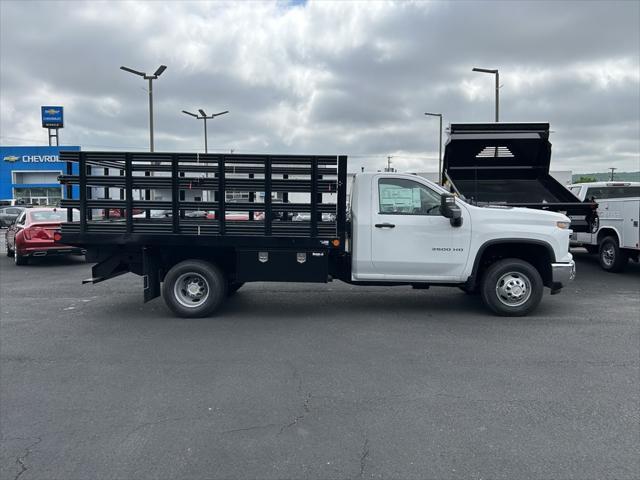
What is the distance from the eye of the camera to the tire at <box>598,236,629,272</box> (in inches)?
463

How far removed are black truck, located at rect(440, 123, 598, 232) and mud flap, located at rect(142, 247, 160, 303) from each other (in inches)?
257

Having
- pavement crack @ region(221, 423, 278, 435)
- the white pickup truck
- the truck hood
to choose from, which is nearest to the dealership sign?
the white pickup truck

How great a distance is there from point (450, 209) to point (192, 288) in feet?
12.8

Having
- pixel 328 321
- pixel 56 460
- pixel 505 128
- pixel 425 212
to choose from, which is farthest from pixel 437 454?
pixel 505 128

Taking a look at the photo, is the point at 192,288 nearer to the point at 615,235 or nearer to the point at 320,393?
the point at 320,393

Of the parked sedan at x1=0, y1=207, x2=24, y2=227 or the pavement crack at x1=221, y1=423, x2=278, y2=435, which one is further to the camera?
the parked sedan at x1=0, y1=207, x2=24, y2=227

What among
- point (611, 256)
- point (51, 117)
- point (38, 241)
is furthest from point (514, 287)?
point (51, 117)

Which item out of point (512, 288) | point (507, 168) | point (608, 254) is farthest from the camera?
point (608, 254)

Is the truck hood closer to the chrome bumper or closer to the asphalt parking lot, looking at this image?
the chrome bumper

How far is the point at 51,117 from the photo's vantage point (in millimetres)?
68688

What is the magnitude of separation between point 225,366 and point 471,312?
421 centimetres

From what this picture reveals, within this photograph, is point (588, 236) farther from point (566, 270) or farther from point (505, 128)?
point (566, 270)

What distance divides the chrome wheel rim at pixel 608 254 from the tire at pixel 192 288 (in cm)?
927

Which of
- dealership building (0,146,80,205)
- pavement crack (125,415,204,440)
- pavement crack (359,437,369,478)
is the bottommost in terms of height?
pavement crack (359,437,369,478)
